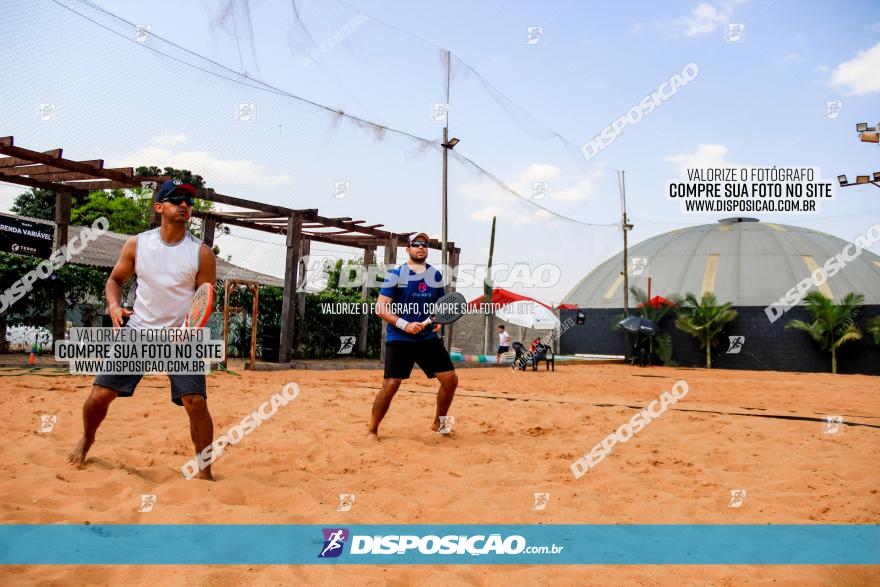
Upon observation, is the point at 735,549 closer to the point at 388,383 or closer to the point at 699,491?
the point at 699,491

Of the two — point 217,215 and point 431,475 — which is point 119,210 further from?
point 431,475

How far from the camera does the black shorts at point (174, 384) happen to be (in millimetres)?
3557

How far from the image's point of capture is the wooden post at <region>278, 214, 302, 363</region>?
45.2 ft

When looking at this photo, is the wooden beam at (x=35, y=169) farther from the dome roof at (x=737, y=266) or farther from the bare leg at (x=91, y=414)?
the dome roof at (x=737, y=266)

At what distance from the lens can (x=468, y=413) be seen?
694cm

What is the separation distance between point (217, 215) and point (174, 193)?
1020 centimetres

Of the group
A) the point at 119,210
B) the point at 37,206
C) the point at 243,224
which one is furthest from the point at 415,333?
the point at 37,206

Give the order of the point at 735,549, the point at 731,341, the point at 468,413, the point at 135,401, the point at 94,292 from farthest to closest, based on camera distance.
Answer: the point at 731,341
the point at 94,292
the point at 468,413
the point at 135,401
the point at 735,549

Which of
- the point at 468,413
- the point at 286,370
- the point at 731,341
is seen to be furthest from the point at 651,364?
the point at 468,413

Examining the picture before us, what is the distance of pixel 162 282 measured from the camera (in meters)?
3.63

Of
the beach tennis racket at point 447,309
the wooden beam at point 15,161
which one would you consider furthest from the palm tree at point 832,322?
the wooden beam at point 15,161

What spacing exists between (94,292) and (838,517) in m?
13.7

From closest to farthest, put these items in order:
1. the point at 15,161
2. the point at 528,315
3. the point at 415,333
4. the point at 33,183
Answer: the point at 415,333, the point at 15,161, the point at 33,183, the point at 528,315

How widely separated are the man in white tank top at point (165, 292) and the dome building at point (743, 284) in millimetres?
25052
